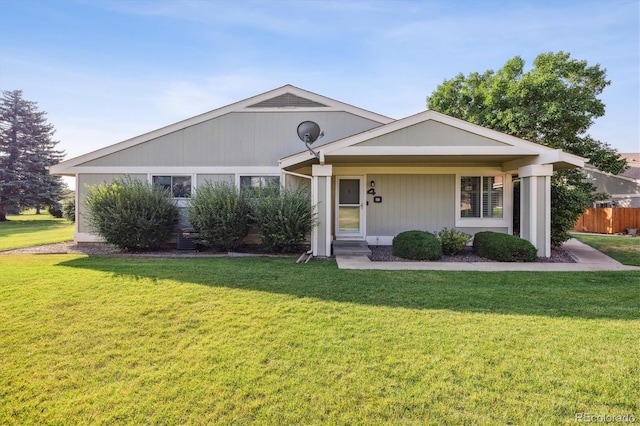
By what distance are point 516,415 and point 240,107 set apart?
1077 cm

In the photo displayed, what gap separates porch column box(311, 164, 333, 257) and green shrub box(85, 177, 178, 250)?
486 cm

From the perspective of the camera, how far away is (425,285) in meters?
5.52

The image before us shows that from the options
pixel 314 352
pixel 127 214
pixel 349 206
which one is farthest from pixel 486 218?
pixel 127 214

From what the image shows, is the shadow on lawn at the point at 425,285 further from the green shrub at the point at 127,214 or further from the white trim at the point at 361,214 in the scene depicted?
the white trim at the point at 361,214

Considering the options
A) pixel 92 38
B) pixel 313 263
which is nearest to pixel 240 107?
pixel 92 38

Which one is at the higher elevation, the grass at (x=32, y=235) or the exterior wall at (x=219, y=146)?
the exterior wall at (x=219, y=146)

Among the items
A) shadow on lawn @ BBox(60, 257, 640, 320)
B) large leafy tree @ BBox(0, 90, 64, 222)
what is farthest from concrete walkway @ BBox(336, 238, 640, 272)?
large leafy tree @ BBox(0, 90, 64, 222)

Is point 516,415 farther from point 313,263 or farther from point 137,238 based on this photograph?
point 137,238

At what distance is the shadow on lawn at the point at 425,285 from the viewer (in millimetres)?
4461

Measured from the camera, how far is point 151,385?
262 centimetres

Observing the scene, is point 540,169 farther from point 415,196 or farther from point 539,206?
point 415,196

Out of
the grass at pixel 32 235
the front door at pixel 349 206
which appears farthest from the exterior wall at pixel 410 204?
the grass at pixel 32 235

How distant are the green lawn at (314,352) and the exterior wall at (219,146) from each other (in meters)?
5.90

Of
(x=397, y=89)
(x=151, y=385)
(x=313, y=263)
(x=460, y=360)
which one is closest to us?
(x=151, y=385)
